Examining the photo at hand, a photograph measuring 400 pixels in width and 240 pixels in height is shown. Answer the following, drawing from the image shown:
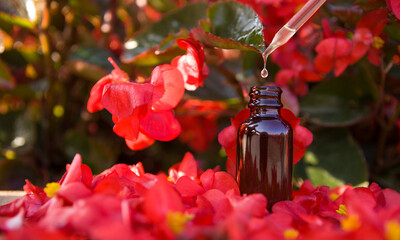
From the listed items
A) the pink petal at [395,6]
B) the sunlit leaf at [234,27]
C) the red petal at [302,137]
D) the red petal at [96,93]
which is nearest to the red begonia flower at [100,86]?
the red petal at [96,93]

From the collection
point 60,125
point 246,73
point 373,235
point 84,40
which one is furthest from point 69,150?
point 373,235

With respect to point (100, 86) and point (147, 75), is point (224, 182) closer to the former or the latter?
point (100, 86)

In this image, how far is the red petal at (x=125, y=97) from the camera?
14.0 inches

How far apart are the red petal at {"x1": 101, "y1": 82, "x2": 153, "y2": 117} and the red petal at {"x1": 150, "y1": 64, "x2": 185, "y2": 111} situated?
0.6 inches

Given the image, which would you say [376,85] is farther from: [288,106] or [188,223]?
[188,223]

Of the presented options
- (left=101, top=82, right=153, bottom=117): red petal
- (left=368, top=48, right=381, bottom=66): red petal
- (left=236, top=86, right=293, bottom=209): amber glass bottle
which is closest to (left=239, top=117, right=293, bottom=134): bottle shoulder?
(left=236, top=86, right=293, bottom=209): amber glass bottle

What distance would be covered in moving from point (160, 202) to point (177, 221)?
3 cm

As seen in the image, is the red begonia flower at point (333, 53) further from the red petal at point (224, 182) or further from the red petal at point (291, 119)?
the red petal at point (224, 182)

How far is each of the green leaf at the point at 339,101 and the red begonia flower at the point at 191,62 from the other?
265 millimetres

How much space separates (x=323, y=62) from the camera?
479 mm

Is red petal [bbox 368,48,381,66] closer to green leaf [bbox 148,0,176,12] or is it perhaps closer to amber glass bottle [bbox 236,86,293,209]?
amber glass bottle [bbox 236,86,293,209]

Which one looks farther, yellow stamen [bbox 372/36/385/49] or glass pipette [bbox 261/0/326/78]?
yellow stamen [bbox 372/36/385/49]

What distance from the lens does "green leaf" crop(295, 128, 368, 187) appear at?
1.71 feet

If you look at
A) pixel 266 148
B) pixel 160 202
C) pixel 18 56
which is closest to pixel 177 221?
pixel 160 202
